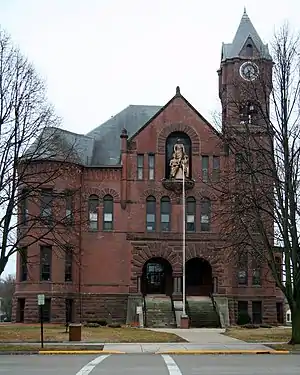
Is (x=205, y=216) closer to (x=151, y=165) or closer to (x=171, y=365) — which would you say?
(x=151, y=165)

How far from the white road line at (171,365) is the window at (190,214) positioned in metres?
29.9

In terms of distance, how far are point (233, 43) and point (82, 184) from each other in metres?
17.6

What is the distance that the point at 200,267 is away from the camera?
56844 mm

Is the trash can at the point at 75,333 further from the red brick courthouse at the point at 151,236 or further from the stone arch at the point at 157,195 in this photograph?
the stone arch at the point at 157,195

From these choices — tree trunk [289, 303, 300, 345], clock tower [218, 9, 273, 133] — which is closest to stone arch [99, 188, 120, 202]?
clock tower [218, 9, 273, 133]

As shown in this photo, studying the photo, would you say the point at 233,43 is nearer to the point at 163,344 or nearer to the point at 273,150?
the point at 273,150

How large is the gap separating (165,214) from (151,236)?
6.88 ft

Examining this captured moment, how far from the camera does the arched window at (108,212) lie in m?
54.3

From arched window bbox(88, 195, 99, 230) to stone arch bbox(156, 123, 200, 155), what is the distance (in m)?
6.25

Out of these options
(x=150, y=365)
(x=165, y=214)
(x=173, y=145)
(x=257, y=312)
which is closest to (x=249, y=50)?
(x=173, y=145)

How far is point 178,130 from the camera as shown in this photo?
5509 centimetres

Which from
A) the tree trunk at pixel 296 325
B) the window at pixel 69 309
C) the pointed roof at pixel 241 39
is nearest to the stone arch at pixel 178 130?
the pointed roof at pixel 241 39

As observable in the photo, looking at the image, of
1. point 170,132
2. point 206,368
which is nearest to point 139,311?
point 170,132

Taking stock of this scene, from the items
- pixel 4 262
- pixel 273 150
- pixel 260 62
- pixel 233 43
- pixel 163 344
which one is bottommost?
pixel 163 344
